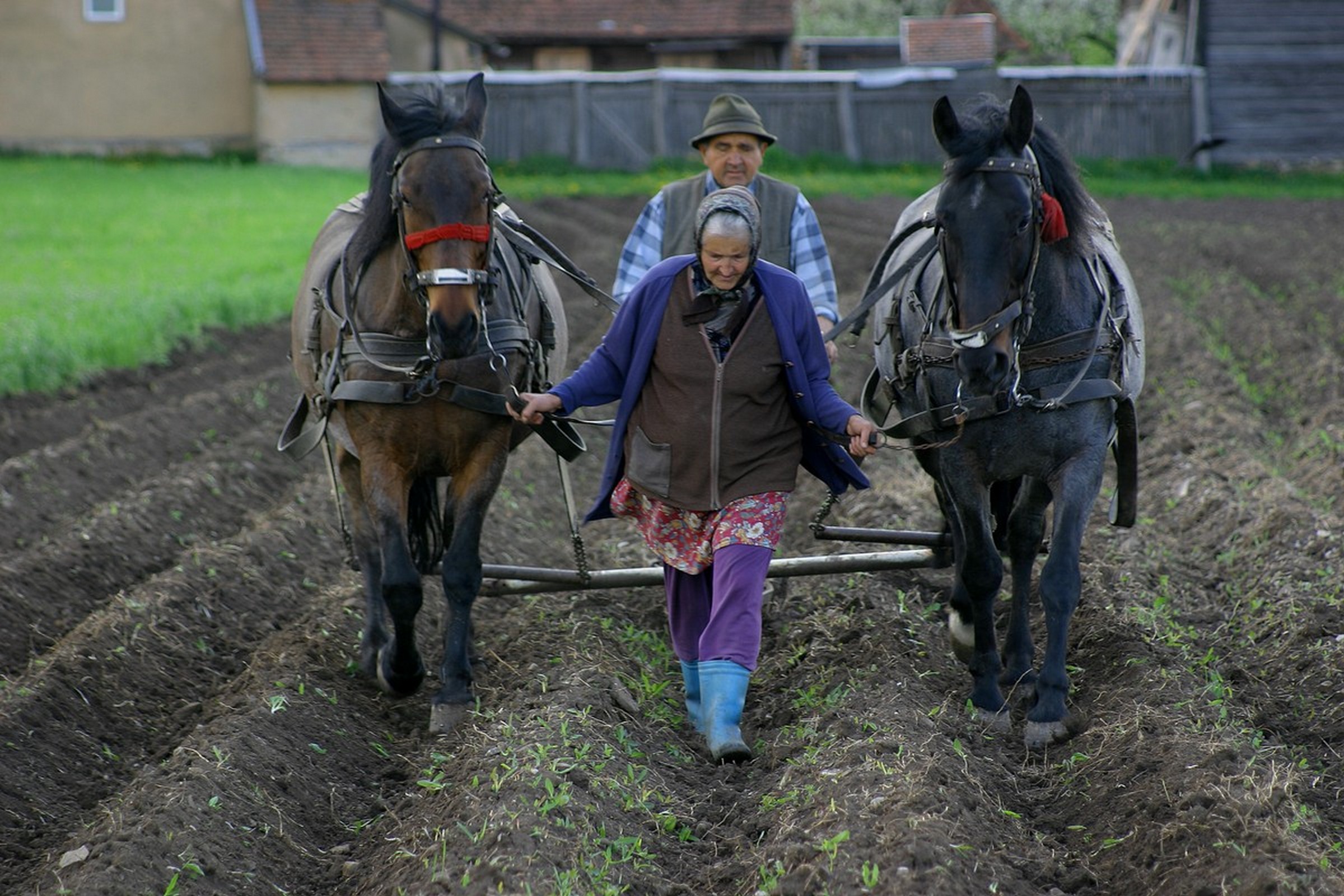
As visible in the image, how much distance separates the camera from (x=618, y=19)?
124ft

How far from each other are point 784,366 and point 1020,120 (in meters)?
1.06

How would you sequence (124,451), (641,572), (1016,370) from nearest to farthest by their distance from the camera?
(1016,370), (641,572), (124,451)

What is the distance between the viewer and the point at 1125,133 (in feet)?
90.8

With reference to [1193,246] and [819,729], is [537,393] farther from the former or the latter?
[1193,246]

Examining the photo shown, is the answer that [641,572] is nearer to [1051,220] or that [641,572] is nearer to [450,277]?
[450,277]

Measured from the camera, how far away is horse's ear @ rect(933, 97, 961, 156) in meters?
4.59

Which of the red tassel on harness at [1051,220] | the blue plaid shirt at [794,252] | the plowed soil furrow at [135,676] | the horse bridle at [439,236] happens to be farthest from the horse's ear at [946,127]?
the plowed soil furrow at [135,676]

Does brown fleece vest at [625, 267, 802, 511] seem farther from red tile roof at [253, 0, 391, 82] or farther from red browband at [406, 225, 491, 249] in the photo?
red tile roof at [253, 0, 391, 82]

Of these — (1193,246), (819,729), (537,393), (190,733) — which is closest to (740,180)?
(537,393)

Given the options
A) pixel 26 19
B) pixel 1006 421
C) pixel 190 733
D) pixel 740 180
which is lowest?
pixel 190 733

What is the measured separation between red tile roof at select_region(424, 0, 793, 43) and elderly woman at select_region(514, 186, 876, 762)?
109ft

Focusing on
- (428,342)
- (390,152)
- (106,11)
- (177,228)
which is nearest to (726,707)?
(428,342)

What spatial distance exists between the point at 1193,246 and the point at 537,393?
13715 mm

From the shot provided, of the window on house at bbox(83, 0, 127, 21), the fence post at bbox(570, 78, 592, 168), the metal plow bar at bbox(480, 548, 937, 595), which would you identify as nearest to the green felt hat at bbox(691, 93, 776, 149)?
the metal plow bar at bbox(480, 548, 937, 595)
